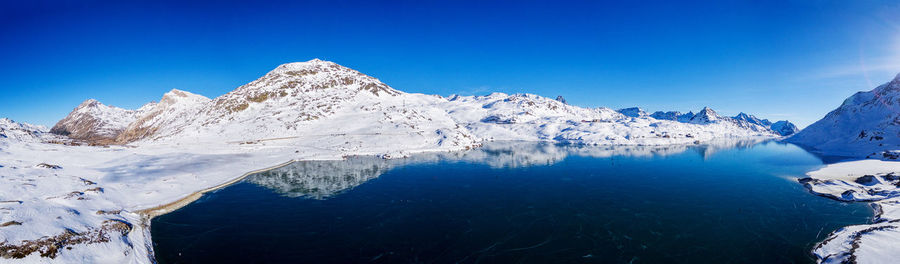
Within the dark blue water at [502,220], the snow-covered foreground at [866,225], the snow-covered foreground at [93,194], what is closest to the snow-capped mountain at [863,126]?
the snow-covered foreground at [866,225]

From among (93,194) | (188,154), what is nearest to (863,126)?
(93,194)

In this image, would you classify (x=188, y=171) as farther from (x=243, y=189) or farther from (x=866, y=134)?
(x=866, y=134)

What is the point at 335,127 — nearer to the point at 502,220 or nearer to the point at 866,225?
the point at 502,220

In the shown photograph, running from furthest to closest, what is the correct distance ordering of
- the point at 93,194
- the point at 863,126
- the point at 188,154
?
the point at 863,126, the point at 188,154, the point at 93,194

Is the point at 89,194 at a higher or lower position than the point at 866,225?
higher

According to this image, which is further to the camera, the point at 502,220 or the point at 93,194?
the point at 93,194

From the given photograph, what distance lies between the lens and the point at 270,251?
92.5 ft

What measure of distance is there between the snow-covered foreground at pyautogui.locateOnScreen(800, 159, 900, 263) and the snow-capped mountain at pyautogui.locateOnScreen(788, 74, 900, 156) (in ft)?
198

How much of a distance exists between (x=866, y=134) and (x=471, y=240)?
159m

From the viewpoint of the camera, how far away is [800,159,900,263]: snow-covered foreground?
81.8 feet

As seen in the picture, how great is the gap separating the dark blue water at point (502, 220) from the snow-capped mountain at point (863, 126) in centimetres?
7274

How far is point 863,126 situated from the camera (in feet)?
393

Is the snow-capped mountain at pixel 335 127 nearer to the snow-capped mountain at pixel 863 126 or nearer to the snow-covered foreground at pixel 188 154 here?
the snow-covered foreground at pixel 188 154

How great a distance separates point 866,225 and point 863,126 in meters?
145
